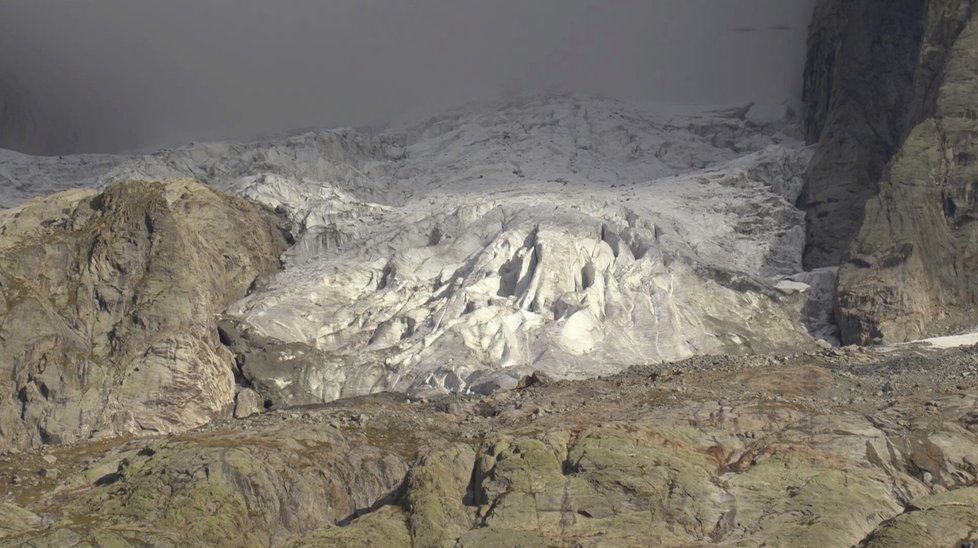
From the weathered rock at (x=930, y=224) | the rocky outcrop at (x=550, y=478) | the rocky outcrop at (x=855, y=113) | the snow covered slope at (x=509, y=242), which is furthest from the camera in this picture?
the rocky outcrop at (x=855, y=113)

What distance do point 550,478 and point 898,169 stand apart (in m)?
60.8

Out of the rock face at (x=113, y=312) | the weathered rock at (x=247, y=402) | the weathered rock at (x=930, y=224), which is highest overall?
the weathered rock at (x=930, y=224)

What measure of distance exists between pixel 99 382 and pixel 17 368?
4.57m

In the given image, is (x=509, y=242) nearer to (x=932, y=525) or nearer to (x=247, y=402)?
(x=247, y=402)

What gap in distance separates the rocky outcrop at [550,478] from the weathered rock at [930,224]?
1324 inches

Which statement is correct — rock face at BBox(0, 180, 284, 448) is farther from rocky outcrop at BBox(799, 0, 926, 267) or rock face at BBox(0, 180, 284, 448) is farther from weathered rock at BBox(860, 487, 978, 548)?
weathered rock at BBox(860, 487, 978, 548)

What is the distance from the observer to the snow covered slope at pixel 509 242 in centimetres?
9119

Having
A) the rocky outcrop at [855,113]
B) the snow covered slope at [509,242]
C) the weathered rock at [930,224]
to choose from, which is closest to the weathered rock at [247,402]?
the snow covered slope at [509,242]

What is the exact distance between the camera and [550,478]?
46.1 metres

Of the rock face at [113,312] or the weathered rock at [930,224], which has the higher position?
the weathered rock at [930,224]

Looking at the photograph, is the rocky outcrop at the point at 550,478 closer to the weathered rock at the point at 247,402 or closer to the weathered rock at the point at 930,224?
the weathered rock at the point at 247,402

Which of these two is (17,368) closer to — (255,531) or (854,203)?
(255,531)

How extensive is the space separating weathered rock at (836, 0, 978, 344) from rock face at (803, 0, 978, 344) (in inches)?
3.1

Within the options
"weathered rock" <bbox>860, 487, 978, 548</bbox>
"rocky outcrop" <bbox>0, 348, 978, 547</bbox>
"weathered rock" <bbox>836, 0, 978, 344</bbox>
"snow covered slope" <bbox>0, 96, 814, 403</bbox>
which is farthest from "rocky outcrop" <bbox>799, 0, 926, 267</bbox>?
"weathered rock" <bbox>860, 487, 978, 548</bbox>
